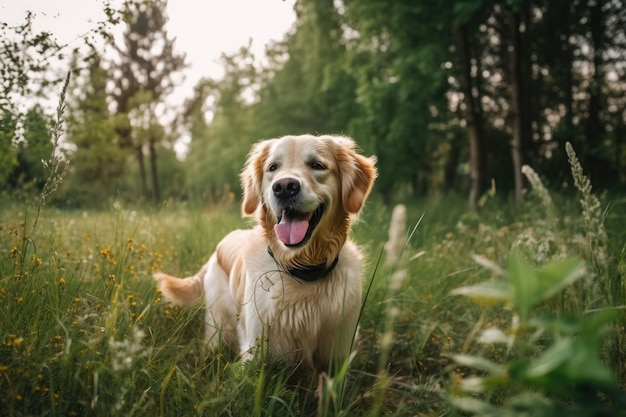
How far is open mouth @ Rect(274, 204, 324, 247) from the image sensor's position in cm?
224

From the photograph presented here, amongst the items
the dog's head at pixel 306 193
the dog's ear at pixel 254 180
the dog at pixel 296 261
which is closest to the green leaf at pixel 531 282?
the dog at pixel 296 261

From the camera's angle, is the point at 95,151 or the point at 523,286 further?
the point at 95,151

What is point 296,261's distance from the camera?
2.38 m

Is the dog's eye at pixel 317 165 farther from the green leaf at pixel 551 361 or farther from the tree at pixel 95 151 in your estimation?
the tree at pixel 95 151

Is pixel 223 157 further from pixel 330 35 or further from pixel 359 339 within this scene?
pixel 359 339

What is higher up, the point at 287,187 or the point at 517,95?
the point at 517,95

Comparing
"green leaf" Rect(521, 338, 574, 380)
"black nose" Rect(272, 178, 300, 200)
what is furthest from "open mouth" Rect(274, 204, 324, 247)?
"green leaf" Rect(521, 338, 574, 380)

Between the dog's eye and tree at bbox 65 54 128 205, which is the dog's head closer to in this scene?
the dog's eye

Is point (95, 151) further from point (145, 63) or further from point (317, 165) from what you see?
→ point (317, 165)

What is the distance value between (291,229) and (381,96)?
25.7 feet

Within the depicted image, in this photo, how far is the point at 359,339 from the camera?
2.82 meters

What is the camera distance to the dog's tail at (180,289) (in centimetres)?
272

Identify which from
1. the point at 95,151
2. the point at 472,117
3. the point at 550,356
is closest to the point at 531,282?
the point at 550,356

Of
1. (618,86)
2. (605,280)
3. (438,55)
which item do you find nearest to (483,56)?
(618,86)
